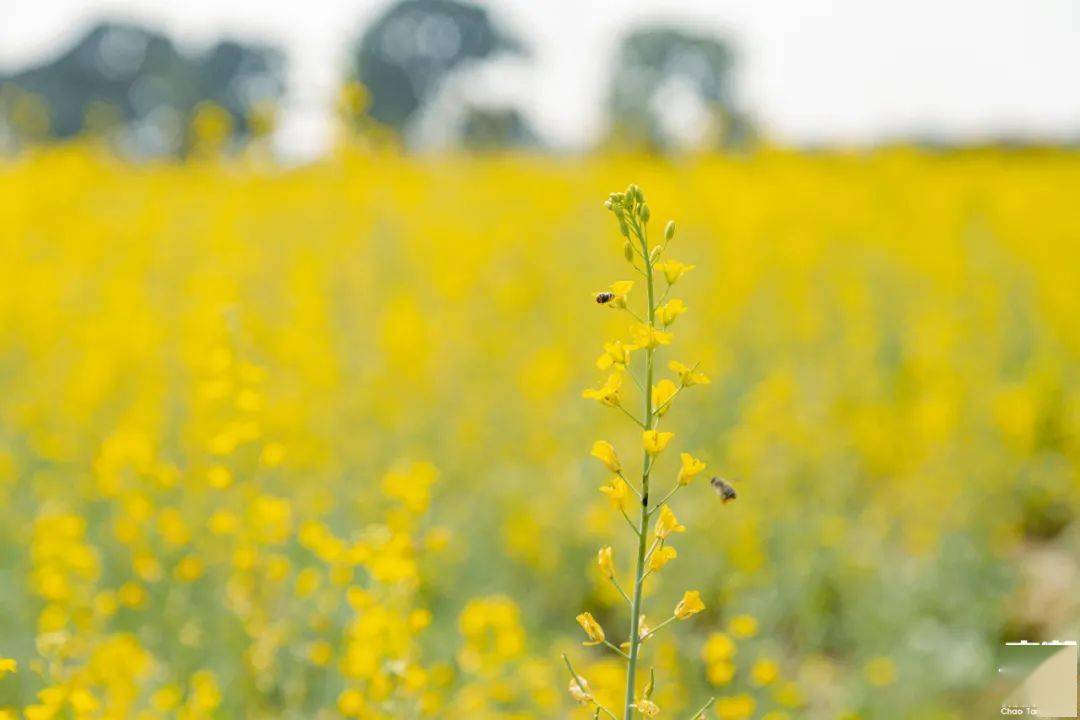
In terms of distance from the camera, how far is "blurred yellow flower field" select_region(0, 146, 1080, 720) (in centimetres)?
207

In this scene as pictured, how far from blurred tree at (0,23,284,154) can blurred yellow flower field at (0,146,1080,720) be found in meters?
24.7

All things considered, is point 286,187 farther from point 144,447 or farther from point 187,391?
point 144,447

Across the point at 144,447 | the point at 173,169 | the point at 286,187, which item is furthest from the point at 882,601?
the point at 173,169

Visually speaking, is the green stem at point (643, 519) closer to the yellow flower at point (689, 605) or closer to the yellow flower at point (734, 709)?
the yellow flower at point (689, 605)

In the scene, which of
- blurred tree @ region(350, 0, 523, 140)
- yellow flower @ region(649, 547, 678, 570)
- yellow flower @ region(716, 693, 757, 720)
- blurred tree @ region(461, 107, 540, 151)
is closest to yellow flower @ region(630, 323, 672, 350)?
yellow flower @ region(649, 547, 678, 570)

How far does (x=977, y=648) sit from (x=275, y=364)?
111 inches

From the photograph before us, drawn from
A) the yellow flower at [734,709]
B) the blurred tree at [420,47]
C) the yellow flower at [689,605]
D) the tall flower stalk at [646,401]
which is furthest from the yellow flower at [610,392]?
the blurred tree at [420,47]

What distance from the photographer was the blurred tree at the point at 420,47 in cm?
3042

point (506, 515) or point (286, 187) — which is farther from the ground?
point (286, 187)

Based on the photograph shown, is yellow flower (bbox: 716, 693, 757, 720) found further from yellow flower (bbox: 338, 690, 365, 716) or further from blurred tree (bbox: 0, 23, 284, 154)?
blurred tree (bbox: 0, 23, 284, 154)

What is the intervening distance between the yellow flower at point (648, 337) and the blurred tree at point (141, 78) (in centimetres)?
2958

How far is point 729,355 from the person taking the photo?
478 centimetres

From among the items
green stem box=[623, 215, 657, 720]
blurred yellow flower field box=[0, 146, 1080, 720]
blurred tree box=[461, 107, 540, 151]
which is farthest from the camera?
blurred tree box=[461, 107, 540, 151]

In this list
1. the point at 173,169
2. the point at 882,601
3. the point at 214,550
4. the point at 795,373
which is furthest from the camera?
the point at 173,169
